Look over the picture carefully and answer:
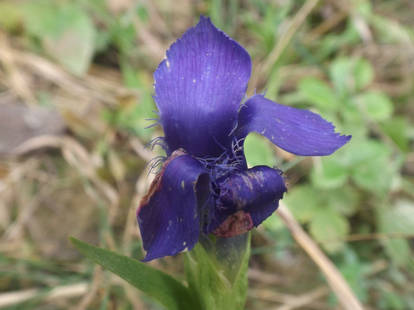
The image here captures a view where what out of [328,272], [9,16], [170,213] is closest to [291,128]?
[170,213]

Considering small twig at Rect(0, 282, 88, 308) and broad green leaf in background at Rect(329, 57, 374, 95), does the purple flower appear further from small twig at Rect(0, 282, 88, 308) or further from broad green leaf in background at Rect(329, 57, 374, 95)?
broad green leaf in background at Rect(329, 57, 374, 95)

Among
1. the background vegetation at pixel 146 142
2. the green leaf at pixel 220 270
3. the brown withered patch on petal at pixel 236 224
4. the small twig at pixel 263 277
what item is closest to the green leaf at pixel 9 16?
the background vegetation at pixel 146 142

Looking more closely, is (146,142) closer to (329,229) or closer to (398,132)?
(329,229)

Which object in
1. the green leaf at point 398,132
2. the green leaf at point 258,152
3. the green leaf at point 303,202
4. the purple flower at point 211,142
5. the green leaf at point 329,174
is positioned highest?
the purple flower at point 211,142

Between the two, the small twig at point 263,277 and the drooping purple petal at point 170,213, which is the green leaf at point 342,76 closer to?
the small twig at point 263,277

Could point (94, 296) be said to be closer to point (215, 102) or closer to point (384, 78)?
point (215, 102)

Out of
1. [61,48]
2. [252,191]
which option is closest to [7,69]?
[61,48]
